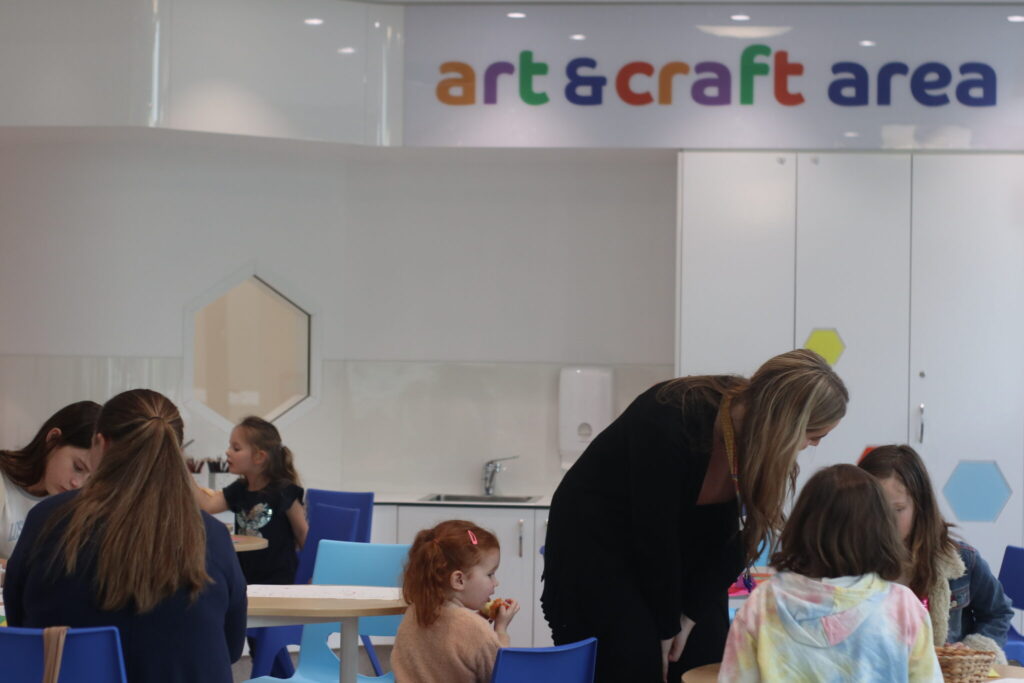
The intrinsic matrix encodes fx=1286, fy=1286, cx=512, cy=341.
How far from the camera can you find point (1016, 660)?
11.6ft

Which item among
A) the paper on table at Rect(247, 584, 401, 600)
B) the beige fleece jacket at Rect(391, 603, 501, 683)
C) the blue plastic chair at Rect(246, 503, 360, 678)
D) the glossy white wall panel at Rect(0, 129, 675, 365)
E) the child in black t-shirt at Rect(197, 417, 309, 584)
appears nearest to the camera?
the beige fleece jacket at Rect(391, 603, 501, 683)

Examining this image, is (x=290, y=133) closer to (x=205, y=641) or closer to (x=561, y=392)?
(x=561, y=392)

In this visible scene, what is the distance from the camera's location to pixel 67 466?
3848mm

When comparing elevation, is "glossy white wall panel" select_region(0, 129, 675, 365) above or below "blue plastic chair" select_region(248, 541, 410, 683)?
above

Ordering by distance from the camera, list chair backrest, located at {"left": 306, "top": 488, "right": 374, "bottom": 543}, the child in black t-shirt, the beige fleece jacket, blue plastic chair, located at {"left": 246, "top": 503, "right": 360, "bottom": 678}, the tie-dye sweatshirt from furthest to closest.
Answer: chair backrest, located at {"left": 306, "top": 488, "right": 374, "bottom": 543}
the child in black t-shirt
blue plastic chair, located at {"left": 246, "top": 503, "right": 360, "bottom": 678}
the beige fleece jacket
the tie-dye sweatshirt

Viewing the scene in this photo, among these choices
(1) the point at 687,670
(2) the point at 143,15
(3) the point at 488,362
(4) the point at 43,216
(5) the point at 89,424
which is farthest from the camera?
(3) the point at 488,362

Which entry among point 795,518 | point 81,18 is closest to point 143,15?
point 81,18

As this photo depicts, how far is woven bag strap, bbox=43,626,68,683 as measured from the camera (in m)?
2.59

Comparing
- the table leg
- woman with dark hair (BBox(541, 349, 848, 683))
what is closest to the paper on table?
the table leg

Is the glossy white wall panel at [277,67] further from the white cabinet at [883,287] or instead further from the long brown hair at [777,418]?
the long brown hair at [777,418]

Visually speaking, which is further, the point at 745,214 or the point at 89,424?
the point at 745,214

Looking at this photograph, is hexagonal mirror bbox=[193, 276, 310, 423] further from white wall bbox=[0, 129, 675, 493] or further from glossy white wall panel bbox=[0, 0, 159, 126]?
glossy white wall panel bbox=[0, 0, 159, 126]

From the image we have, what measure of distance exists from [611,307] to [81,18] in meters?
2.88

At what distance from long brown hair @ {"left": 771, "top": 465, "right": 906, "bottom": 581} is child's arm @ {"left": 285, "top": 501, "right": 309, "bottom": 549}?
2.82m
